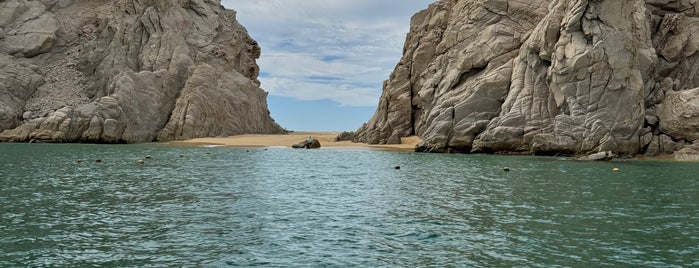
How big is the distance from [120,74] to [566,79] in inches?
2466

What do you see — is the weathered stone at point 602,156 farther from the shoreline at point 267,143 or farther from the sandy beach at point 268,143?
the sandy beach at point 268,143

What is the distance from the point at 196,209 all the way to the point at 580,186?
66.3 feet

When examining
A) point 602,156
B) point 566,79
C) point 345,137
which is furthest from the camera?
point 345,137

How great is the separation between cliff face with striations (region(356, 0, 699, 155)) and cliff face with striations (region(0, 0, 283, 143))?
36.7m

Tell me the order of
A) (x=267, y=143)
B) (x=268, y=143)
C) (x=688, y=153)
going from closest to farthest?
(x=688, y=153)
(x=267, y=143)
(x=268, y=143)

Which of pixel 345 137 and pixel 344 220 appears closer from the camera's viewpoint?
pixel 344 220

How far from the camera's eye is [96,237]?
14.7 m

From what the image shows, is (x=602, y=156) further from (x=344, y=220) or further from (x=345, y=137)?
(x=345, y=137)

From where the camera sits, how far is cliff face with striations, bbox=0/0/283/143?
72.5 metres

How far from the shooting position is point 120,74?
77438 mm

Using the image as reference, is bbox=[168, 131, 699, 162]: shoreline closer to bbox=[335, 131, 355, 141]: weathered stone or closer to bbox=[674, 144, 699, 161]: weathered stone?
bbox=[335, 131, 355, 141]: weathered stone

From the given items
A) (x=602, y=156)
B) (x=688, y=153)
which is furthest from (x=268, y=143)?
(x=688, y=153)

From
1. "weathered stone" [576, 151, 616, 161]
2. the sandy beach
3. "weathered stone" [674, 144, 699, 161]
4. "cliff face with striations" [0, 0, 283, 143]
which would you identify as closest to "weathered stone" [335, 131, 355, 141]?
the sandy beach

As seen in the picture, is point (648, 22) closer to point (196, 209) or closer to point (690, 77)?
point (690, 77)
